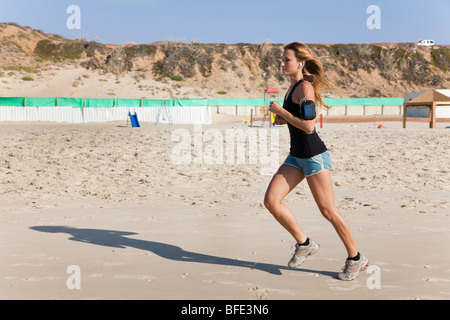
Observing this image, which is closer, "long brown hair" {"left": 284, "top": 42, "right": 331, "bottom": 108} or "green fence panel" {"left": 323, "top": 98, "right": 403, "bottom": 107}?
"long brown hair" {"left": 284, "top": 42, "right": 331, "bottom": 108}

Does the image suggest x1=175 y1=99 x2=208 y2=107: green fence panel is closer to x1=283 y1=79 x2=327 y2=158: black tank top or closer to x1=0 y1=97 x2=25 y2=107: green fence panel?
x1=0 y1=97 x2=25 y2=107: green fence panel

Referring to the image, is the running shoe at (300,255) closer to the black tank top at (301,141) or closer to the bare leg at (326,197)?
the bare leg at (326,197)

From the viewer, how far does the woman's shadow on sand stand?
4631 millimetres

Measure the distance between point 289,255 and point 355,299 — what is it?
134 cm

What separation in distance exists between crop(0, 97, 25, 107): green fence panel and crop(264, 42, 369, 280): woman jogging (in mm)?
32659

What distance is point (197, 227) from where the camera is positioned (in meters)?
6.29

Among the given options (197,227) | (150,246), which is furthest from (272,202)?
(197,227)

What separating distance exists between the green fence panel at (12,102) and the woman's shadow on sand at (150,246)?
3017 cm

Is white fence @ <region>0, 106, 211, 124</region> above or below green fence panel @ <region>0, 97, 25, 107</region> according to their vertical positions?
below

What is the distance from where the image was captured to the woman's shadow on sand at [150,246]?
4631 millimetres

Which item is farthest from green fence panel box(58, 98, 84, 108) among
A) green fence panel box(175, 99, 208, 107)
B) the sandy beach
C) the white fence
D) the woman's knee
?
the woman's knee

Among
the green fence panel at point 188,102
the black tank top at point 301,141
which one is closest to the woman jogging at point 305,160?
the black tank top at point 301,141

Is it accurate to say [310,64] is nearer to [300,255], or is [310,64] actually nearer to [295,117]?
[295,117]
